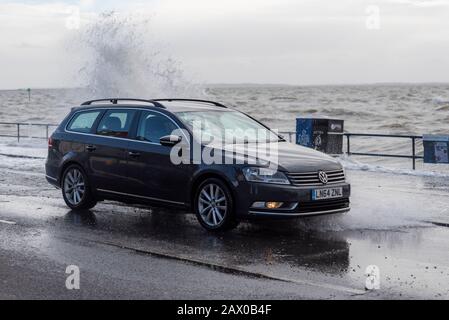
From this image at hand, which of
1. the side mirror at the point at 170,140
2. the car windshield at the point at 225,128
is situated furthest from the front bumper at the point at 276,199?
the side mirror at the point at 170,140

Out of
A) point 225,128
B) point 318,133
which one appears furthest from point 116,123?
point 318,133

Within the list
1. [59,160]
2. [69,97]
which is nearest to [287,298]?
[59,160]

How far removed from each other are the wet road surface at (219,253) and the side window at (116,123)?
1.25 meters

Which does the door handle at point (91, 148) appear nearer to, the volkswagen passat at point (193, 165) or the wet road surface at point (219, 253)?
the volkswagen passat at point (193, 165)

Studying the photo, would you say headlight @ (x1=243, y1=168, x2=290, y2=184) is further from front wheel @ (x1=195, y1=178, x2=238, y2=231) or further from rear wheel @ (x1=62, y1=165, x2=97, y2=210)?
rear wheel @ (x1=62, y1=165, x2=97, y2=210)

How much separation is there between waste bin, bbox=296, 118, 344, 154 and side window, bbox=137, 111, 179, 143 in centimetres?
945

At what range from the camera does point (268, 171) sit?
9000mm

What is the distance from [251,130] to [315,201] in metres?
1.83

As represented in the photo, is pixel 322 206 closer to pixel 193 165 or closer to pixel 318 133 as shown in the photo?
pixel 193 165

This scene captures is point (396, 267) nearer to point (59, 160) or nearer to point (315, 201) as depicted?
point (315, 201)

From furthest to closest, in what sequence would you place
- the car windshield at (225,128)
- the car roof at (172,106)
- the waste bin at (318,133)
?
the waste bin at (318,133) < the car roof at (172,106) < the car windshield at (225,128)

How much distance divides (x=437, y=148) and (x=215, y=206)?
33.0 feet

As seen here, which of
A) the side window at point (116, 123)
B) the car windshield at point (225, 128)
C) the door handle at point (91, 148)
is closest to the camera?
the car windshield at point (225, 128)

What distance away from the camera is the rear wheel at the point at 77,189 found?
11.2 meters
